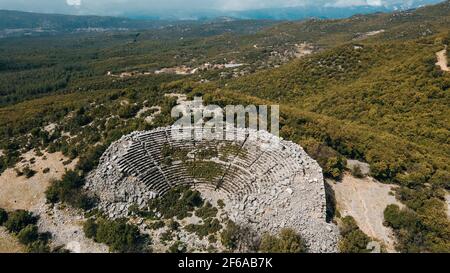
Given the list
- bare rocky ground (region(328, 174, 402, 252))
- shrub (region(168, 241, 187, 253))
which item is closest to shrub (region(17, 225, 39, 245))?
shrub (region(168, 241, 187, 253))

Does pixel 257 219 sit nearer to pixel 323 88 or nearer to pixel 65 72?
pixel 323 88

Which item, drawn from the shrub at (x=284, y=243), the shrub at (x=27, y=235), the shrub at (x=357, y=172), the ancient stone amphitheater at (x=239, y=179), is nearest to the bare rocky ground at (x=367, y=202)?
the shrub at (x=357, y=172)

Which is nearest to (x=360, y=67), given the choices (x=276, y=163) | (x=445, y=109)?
(x=445, y=109)

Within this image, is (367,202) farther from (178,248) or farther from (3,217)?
(3,217)

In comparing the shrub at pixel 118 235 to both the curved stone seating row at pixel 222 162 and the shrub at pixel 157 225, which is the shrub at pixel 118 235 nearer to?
the shrub at pixel 157 225

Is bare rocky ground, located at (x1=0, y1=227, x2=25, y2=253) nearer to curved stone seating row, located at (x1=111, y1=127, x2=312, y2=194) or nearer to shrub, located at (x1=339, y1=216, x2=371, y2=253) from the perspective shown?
curved stone seating row, located at (x1=111, y1=127, x2=312, y2=194)

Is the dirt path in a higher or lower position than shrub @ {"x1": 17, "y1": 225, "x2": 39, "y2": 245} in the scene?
higher
